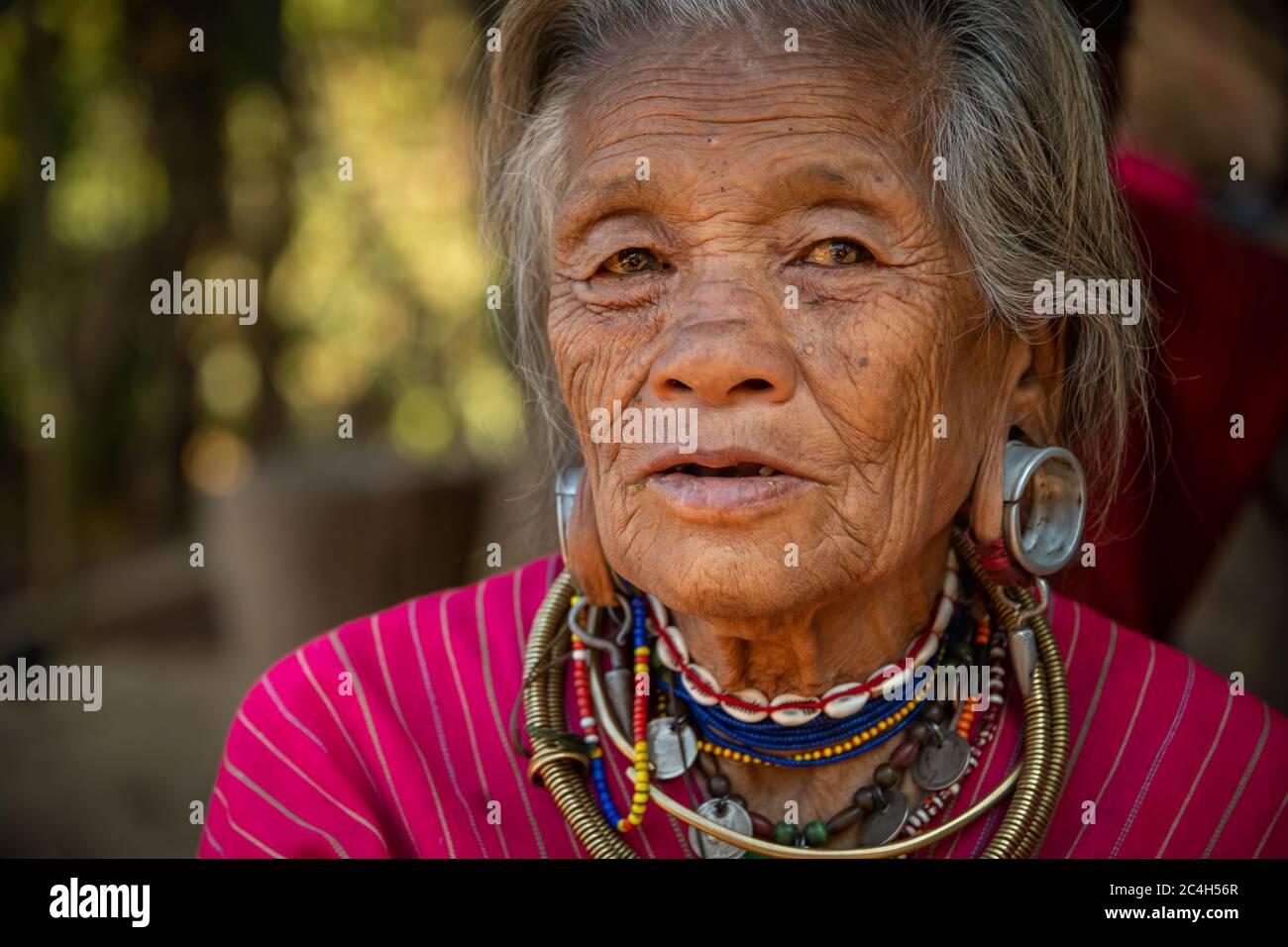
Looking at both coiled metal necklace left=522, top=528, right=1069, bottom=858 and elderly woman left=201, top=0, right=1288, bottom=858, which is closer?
elderly woman left=201, top=0, right=1288, bottom=858

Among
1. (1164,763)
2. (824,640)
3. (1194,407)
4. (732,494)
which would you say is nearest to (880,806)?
(824,640)

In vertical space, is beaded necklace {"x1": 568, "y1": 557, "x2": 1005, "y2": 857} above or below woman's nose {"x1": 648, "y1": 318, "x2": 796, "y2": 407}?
below

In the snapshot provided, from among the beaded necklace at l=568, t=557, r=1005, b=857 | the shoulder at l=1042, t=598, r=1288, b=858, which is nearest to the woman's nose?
the beaded necklace at l=568, t=557, r=1005, b=857

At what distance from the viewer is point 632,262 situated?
2.07 meters

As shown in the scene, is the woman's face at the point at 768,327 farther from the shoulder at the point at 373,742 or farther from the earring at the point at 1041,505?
the shoulder at the point at 373,742

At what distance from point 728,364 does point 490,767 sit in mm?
835

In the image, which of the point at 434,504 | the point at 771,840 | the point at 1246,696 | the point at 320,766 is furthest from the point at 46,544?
the point at 1246,696

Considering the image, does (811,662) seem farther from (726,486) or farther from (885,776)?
(726,486)

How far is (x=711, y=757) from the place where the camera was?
2.19m

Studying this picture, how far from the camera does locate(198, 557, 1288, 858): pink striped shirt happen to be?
2.11m

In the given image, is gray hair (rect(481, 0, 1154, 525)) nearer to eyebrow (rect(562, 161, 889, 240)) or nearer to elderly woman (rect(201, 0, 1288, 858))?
elderly woman (rect(201, 0, 1288, 858))

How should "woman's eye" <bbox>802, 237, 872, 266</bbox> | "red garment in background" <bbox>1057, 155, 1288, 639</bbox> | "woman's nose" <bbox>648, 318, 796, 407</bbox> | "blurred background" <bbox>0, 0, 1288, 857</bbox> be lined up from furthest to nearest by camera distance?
"blurred background" <bbox>0, 0, 1288, 857</bbox>, "red garment in background" <bbox>1057, 155, 1288, 639</bbox>, "woman's eye" <bbox>802, 237, 872, 266</bbox>, "woman's nose" <bbox>648, 318, 796, 407</bbox>

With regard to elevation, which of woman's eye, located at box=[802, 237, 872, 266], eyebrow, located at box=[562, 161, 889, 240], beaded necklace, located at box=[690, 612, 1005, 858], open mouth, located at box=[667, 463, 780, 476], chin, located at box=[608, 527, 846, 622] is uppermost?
eyebrow, located at box=[562, 161, 889, 240]
